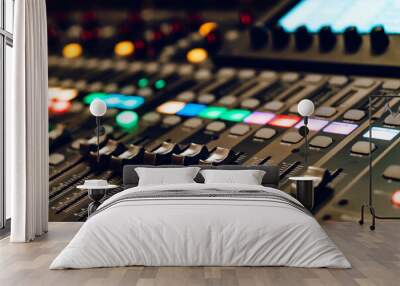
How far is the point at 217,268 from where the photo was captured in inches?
170

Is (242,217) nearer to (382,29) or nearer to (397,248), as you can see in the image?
(397,248)

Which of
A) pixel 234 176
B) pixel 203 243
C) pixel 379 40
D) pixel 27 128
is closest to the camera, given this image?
pixel 203 243

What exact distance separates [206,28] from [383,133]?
8.36 feet

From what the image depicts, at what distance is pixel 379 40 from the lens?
7117 millimetres

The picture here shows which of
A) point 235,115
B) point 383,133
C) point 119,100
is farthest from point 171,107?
point 383,133

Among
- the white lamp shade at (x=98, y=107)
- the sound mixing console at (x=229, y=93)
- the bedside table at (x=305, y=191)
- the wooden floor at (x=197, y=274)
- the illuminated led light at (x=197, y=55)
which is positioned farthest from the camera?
the illuminated led light at (x=197, y=55)

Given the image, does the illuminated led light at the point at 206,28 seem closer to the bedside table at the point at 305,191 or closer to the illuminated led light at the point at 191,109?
the illuminated led light at the point at 191,109

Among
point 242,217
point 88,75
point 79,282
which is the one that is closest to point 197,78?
point 88,75

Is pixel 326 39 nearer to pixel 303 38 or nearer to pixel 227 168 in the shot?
pixel 303 38

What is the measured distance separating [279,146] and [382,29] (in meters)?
1.92

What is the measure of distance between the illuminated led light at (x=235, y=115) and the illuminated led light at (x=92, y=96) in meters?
1.52

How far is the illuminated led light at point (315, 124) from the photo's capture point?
7047 mm

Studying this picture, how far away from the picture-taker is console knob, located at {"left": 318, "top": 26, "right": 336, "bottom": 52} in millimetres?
7227

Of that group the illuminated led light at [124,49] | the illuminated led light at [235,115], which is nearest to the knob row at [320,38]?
the illuminated led light at [235,115]
